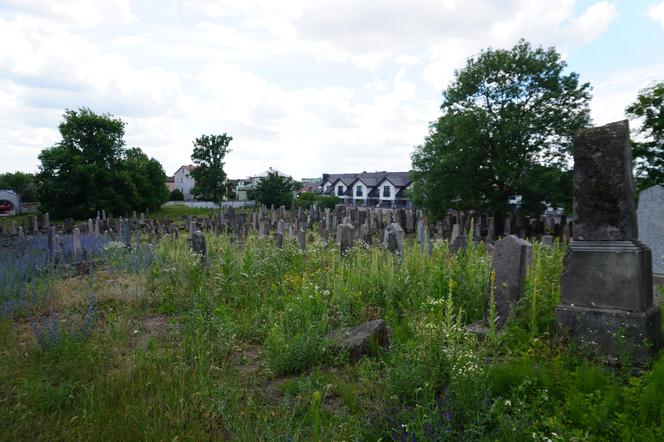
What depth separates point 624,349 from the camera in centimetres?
412

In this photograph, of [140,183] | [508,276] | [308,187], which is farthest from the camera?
[308,187]

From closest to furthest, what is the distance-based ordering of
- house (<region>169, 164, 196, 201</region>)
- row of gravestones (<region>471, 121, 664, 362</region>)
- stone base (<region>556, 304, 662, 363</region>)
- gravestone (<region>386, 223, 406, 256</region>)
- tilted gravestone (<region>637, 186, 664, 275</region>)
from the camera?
stone base (<region>556, 304, 662, 363</region>), row of gravestones (<region>471, 121, 664, 362</region>), gravestone (<region>386, 223, 406, 256</region>), tilted gravestone (<region>637, 186, 664, 275</region>), house (<region>169, 164, 196, 201</region>)

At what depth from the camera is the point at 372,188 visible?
75.4m

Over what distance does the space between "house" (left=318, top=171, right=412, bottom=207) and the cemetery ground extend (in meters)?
59.6

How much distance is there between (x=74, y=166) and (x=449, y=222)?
34537 millimetres

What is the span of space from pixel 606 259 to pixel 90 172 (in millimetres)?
44889

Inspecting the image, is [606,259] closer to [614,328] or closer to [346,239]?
[614,328]

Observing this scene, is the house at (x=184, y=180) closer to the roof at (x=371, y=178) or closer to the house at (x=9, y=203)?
the roof at (x=371, y=178)

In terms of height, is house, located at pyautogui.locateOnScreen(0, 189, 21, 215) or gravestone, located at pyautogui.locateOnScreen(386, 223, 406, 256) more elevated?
house, located at pyautogui.locateOnScreen(0, 189, 21, 215)

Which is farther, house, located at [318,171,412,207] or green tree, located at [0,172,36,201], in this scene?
green tree, located at [0,172,36,201]

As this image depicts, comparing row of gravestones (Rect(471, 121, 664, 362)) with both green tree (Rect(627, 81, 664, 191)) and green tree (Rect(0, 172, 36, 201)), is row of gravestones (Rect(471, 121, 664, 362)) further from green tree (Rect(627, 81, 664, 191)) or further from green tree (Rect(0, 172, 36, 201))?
green tree (Rect(0, 172, 36, 201))

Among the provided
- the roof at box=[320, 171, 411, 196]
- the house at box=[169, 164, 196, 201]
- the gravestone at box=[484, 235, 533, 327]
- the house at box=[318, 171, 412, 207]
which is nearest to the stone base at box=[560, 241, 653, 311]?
the gravestone at box=[484, 235, 533, 327]

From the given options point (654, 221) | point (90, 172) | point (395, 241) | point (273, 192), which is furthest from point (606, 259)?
point (273, 192)

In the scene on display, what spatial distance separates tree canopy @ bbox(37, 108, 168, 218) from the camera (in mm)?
41594
